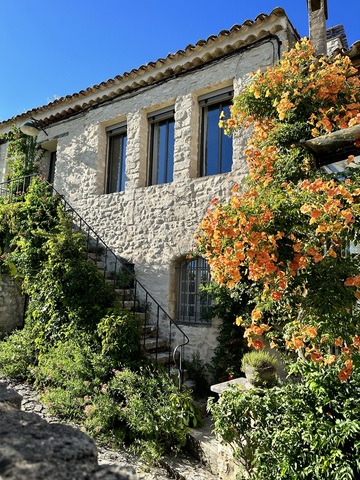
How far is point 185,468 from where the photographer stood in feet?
13.5

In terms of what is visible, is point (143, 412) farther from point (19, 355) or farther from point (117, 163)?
point (117, 163)

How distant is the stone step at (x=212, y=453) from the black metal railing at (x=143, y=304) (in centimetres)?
128

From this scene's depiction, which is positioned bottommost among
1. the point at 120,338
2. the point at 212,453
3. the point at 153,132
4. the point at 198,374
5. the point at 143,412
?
the point at 212,453

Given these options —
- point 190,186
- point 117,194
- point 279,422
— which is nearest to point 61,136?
point 117,194

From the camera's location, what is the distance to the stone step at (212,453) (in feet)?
12.3

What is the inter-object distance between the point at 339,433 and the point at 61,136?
9444mm

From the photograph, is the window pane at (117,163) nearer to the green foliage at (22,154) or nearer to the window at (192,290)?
the green foliage at (22,154)

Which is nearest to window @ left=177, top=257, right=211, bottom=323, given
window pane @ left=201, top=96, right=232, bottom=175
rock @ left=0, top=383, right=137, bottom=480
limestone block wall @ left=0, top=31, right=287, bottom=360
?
limestone block wall @ left=0, top=31, right=287, bottom=360

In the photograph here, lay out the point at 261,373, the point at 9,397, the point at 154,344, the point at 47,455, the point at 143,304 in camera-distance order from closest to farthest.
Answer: the point at 47,455 < the point at 9,397 < the point at 261,373 < the point at 154,344 < the point at 143,304

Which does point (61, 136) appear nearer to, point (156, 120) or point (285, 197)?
point (156, 120)

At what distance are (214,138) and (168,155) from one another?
1220 mm

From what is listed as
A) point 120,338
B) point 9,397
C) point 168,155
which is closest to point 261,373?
point 120,338

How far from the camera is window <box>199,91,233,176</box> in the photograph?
719cm

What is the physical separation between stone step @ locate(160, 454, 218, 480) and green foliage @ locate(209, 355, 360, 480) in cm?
79
